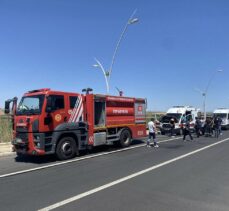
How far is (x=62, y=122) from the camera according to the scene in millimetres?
14258

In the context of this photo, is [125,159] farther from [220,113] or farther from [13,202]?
[220,113]

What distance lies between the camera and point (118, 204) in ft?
22.7

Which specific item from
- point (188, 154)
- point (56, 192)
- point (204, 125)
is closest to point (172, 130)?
point (204, 125)

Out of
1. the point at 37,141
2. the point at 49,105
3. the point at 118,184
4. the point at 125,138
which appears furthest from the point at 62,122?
the point at 118,184

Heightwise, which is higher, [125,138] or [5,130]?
[5,130]

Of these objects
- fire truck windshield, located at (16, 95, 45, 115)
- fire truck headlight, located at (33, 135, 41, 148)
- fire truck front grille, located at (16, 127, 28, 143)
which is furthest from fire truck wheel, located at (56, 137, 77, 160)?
fire truck windshield, located at (16, 95, 45, 115)

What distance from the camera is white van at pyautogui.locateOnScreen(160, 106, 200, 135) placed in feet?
91.2

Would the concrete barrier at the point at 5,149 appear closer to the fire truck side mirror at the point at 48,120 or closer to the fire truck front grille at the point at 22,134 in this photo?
the fire truck front grille at the point at 22,134

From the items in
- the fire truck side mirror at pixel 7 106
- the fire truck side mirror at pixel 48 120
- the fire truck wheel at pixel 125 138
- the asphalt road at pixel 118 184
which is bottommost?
the asphalt road at pixel 118 184

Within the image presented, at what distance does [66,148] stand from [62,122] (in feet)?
3.44

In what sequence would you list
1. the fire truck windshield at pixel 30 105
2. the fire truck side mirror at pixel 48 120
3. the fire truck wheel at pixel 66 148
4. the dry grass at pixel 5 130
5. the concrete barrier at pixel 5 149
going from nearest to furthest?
1. the fire truck side mirror at pixel 48 120
2. the fire truck windshield at pixel 30 105
3. the fire truck wheel at pixel 66 148
4. the concrete barrier at pixel 5 149
5. the dry grass at pixel 5 130

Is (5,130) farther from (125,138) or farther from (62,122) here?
(62,122)

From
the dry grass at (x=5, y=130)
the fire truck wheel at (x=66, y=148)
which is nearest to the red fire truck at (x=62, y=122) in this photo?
the fire truck wheel at (x=66, y=148)

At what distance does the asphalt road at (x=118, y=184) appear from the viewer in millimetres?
6992
